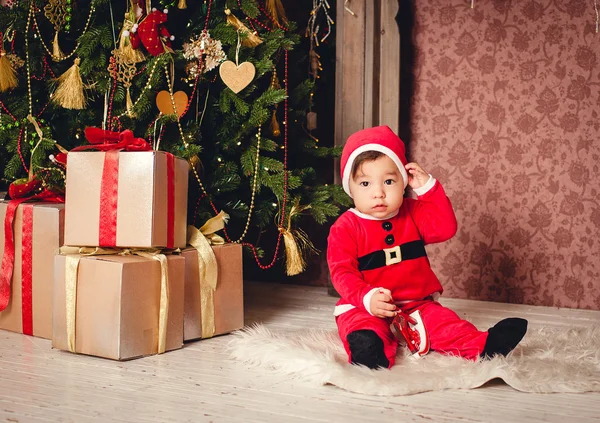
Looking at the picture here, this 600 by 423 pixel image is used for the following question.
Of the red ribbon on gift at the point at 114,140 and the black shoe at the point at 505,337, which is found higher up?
the red ribbon on gift at the point at 114,140

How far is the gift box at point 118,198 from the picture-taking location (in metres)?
1.80

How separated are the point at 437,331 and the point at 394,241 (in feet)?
0.91

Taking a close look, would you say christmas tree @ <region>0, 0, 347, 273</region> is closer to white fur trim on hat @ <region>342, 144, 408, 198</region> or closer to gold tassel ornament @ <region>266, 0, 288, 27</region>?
gold tassel ornament @ <region>266, 0, 288, 27</region>

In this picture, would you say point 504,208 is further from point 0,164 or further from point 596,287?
point 0,164

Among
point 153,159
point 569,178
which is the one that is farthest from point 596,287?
point 153,159

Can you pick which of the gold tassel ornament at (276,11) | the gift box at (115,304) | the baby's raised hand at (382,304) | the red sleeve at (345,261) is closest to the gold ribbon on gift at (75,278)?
the gift box at (115,304)

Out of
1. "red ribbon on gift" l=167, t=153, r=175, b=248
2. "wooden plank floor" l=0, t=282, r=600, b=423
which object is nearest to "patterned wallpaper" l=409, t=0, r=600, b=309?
"wooden plank floor" l=0, t=282, r=600, b=423

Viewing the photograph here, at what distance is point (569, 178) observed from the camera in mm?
2430

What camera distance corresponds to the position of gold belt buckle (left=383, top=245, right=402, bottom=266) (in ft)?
6.17

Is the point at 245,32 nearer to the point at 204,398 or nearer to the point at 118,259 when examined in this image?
the point at 118,259

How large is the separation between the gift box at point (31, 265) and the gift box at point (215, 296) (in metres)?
0.40

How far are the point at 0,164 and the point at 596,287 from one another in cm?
225

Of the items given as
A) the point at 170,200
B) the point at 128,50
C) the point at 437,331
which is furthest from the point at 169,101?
the point at 437,331

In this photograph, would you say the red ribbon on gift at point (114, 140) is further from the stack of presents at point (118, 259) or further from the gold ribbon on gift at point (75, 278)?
the gold ribbon on gift at point (75, 278)
